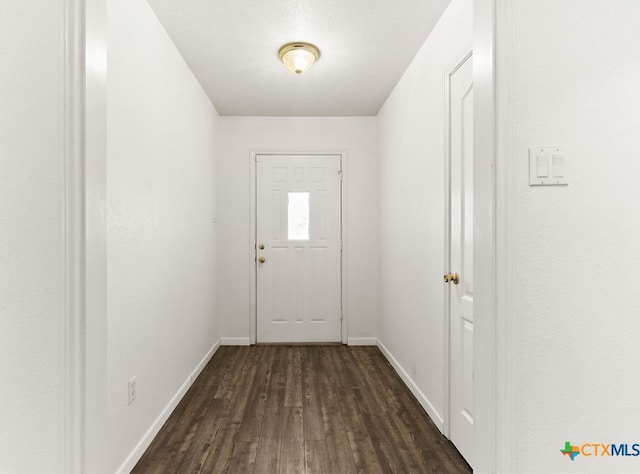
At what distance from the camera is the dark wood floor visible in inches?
73.3

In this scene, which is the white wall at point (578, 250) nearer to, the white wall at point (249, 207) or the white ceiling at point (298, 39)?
the white ceiling at point (298, 39)

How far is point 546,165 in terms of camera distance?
1061 millimetres

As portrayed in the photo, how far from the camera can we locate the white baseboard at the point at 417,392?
2.24m

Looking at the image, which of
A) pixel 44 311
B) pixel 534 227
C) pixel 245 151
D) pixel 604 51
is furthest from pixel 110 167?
pixel 245 151

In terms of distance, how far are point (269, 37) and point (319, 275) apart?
7.95 ft

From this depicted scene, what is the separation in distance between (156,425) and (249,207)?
2382 millimetres

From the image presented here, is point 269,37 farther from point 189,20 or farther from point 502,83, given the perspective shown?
point 502,83

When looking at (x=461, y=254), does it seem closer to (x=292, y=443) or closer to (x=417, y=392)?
(x=417, y=392)

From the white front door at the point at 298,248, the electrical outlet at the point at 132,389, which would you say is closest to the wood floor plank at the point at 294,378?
the white front door at the point at 298,248

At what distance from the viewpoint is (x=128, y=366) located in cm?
184

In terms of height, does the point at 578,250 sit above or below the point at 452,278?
above

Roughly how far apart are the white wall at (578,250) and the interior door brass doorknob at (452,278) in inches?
37.5

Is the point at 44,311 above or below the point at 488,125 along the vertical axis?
below

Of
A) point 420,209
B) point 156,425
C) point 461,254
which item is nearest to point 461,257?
point 461,254
